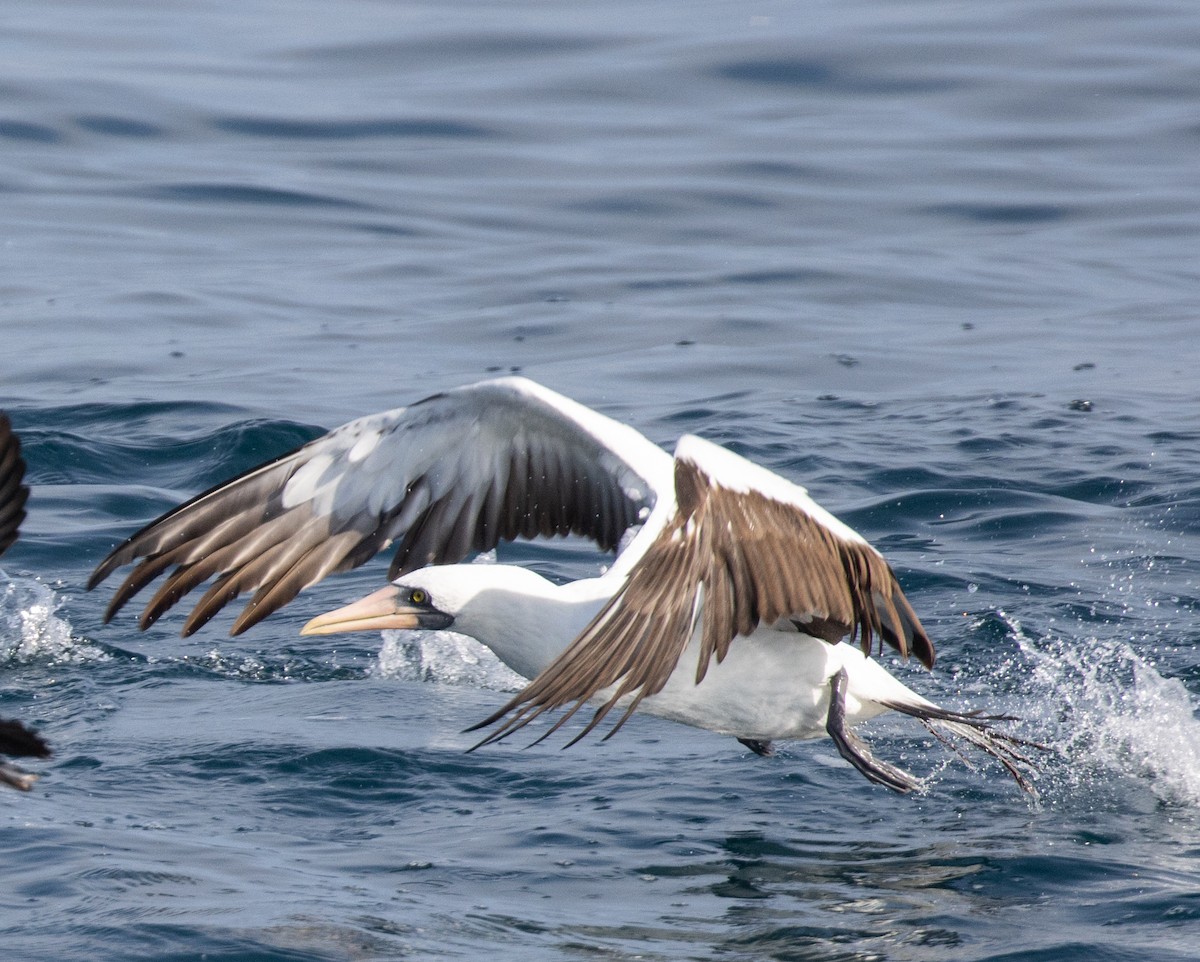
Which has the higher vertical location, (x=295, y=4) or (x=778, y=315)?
(x=295, y=4)

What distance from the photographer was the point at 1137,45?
2039 centimetres

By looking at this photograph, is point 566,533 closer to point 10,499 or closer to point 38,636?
point 38,636

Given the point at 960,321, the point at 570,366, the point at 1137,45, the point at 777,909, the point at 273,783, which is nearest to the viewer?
the point at 777,909

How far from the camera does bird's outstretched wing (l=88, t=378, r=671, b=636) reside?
6.13 metres

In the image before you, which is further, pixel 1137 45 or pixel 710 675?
pixel 1137 45

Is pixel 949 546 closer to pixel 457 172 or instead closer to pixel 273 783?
pixel 273 783

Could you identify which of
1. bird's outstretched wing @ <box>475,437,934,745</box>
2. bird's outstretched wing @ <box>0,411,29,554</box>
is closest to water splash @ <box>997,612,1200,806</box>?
bird's outstretched wing @ <box>475,437,934,745</box>

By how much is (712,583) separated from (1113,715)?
2431 millimetres

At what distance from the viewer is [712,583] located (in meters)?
5.01

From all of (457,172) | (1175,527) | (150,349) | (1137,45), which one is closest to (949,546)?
(1175,527)

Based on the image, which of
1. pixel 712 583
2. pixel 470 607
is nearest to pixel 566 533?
pixel 470 607

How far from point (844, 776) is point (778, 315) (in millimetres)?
6650

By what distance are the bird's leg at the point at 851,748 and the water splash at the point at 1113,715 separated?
708 millimetres

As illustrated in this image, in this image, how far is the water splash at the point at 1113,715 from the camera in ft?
21.1
